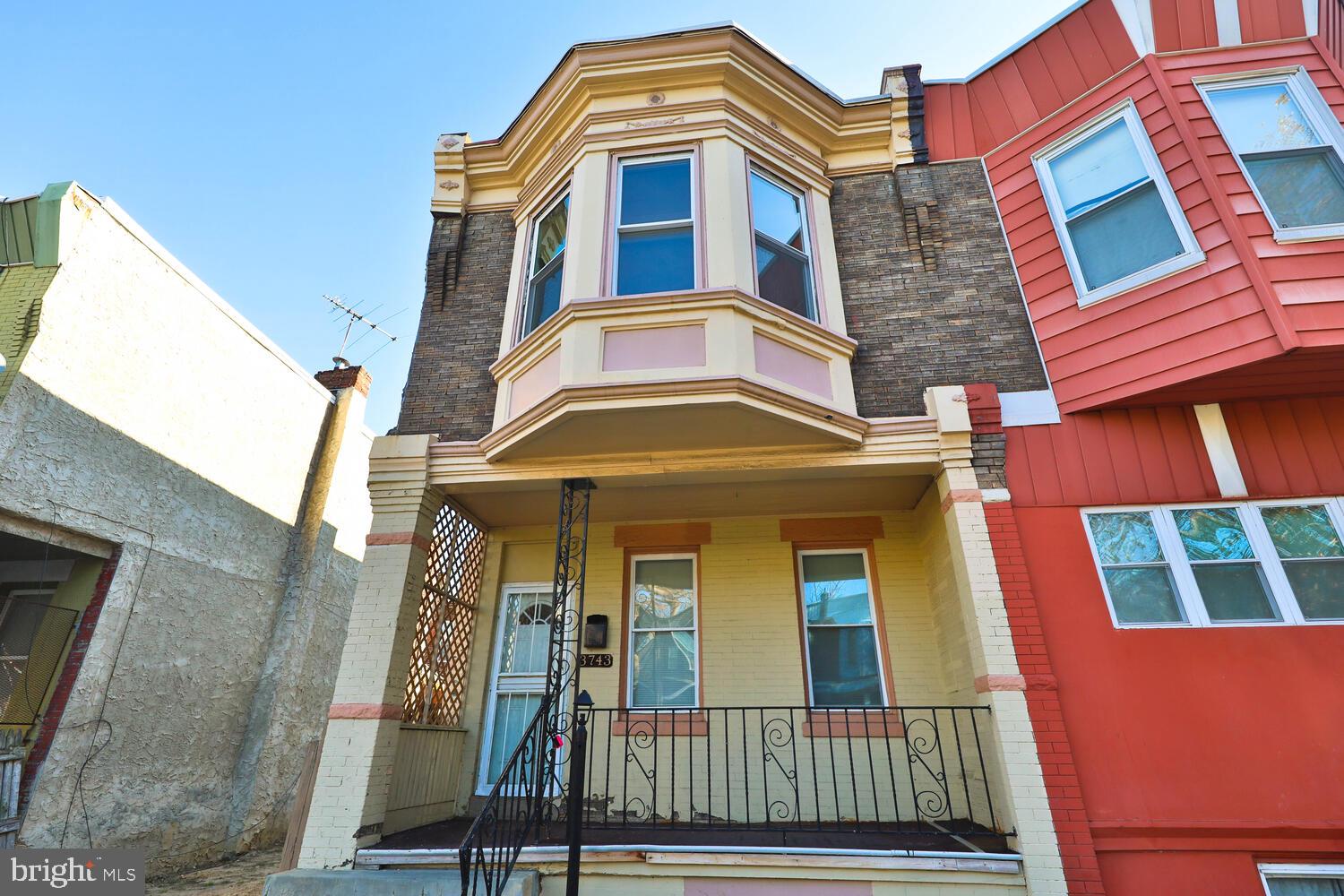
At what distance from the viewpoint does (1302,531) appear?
4.88 metres

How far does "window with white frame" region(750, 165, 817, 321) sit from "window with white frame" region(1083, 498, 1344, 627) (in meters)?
3.20

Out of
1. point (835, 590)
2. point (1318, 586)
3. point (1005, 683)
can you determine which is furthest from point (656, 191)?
point (1318, 586)

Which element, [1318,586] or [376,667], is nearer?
[1318,586]

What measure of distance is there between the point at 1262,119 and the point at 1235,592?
4140 mm

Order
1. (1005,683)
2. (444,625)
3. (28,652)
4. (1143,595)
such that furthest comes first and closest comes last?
(28,652), (444,625), (1143,595), (1005,683)

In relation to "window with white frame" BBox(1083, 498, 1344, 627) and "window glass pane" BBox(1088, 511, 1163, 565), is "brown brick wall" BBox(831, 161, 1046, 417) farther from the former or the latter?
"window with white frame" BBox(1083, 498, 1344, 627)

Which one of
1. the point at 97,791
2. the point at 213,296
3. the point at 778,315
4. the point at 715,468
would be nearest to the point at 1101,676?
the point at 715,468

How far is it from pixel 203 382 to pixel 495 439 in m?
6.10

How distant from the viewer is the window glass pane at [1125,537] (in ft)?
16.5

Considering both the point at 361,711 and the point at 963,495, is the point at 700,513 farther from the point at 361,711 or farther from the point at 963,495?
the point at 361,711

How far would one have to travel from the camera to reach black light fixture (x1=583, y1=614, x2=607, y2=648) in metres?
6.66

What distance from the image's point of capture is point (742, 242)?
5812 millimetres

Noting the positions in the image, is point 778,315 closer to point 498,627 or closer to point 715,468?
point 715,468

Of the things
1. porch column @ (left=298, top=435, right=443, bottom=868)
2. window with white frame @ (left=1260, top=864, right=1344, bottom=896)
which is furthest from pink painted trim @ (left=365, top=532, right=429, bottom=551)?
window with white frame @ (left=1260, top=864, right=1344, bottom=896)
